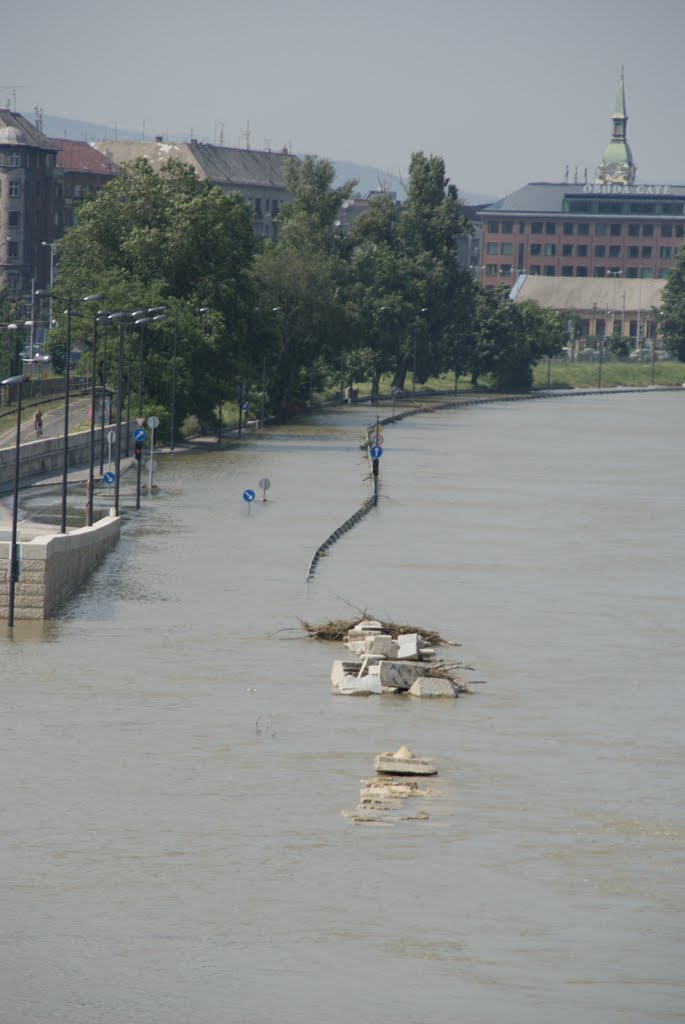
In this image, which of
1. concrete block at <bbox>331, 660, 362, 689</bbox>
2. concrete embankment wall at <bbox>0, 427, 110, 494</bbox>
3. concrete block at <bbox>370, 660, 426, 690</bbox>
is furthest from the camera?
concrete embankment wall at <bbox>0, 427, 110, 494</bbox>

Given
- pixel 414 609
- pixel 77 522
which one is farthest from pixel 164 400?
pixel 414 609

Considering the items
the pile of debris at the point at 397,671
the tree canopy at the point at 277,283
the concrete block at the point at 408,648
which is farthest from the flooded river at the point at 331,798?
the tree canopy at the point at 277,283

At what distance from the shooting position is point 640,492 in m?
105

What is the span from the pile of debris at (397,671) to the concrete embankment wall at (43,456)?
128 feet

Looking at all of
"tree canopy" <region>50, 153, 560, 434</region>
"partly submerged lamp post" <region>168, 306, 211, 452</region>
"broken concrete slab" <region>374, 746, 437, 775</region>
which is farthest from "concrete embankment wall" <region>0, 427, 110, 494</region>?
"broken concrete slab" <region>374, 746, 437, 775</region>

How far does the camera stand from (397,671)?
47469 millimetres

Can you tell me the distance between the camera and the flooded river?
89.5 feet

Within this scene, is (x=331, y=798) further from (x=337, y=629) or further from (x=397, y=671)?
(x=337, y=629)

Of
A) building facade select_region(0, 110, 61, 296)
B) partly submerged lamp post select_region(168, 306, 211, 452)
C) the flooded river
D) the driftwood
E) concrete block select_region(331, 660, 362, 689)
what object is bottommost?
the flooded river

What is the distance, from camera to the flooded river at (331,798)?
27281 millimetres

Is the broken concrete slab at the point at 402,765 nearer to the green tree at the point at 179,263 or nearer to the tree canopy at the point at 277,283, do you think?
the tree canopy at the point at 277,283

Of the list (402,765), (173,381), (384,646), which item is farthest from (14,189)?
(402,765)

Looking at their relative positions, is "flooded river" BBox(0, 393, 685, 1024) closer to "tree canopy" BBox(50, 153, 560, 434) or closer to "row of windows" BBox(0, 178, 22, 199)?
"tree canopy" BBox(50, 153, 560, 434)

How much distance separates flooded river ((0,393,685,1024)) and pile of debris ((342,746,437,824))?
0.39 metres
